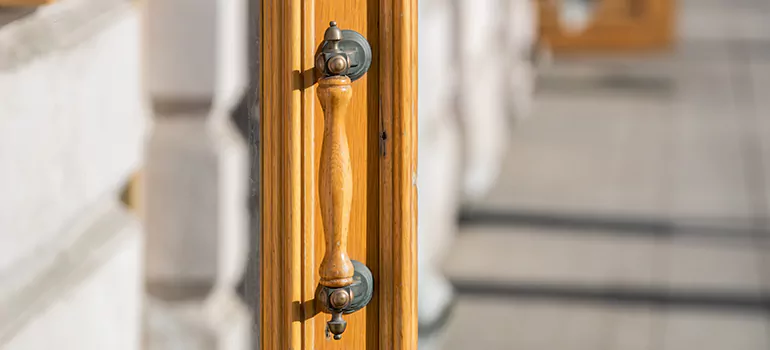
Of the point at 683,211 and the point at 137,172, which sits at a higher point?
the point at 137,172

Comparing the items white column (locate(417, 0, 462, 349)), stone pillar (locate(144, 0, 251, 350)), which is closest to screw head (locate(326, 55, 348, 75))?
stone pillar (locate(144, 0, 251, 350))

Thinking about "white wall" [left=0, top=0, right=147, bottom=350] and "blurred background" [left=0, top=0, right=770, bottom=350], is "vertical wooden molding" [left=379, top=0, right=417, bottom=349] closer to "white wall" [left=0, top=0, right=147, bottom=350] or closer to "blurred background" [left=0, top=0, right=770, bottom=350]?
"blurred background" [left=0, top=0, right=770, bottom=350]

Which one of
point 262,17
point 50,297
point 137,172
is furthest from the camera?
point 137,172

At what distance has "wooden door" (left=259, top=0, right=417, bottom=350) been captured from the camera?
3.91 feet

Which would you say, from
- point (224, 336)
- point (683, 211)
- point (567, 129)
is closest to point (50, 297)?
point (224, 336)

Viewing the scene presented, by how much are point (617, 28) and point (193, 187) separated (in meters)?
8.84

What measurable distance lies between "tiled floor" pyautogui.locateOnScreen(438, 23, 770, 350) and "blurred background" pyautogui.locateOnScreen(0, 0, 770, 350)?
17mm

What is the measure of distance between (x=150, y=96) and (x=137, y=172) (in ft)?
0.75

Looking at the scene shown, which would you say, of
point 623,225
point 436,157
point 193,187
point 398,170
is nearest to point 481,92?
point 623,225

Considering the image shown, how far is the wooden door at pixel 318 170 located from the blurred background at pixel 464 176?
0.05m

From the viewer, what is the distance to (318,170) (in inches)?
47.7

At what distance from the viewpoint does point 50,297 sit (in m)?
1.53

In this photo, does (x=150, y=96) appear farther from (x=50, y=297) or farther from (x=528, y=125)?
(x=528, y=125)

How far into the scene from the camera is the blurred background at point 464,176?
5.01ft
